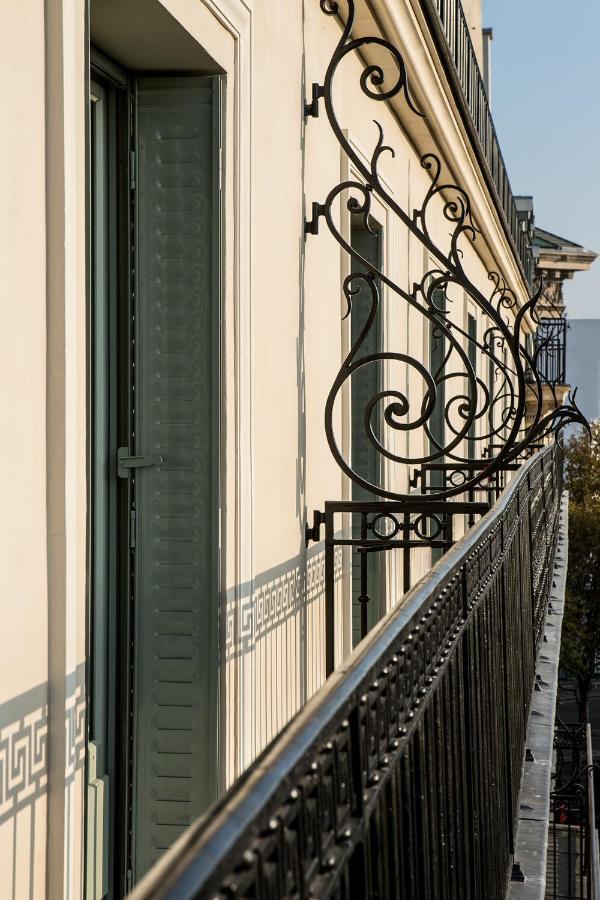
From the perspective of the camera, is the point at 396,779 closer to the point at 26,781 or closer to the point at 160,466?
the point at 26,781

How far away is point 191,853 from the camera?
0.91 meters

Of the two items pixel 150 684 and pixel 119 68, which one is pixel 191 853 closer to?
pixel 150 684

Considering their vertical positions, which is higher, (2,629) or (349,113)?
(349,113)

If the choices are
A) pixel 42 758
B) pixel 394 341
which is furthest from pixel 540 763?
pixel 394 341

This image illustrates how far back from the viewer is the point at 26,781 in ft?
7.17

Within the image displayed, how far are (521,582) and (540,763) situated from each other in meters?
0.79

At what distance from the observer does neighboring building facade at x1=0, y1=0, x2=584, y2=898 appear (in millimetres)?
→ 2215

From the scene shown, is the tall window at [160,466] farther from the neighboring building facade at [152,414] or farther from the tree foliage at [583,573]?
the tree foliage at [583,573]

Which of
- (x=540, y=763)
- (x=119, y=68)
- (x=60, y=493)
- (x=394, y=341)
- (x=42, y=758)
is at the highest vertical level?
(x=119, y=68)

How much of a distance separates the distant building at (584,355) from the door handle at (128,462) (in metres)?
46.5

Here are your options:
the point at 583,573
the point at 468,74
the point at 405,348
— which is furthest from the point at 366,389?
the point at 583,573

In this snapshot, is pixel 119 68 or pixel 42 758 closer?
pixel 42 758

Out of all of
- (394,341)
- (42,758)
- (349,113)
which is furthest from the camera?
(394,341)

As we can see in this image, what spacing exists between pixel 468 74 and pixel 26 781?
9176mm
